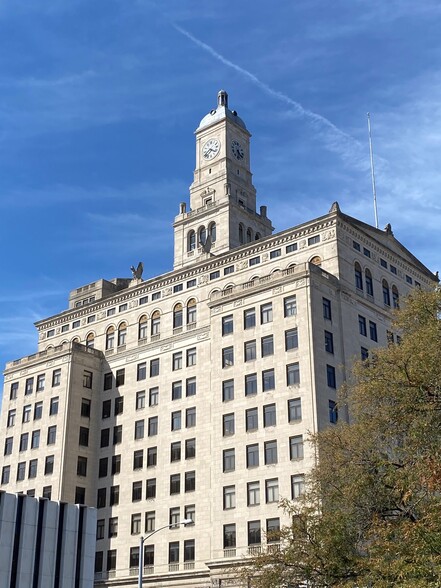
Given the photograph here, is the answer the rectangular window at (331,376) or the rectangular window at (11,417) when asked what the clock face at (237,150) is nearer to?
the rectangular window at (11,417)

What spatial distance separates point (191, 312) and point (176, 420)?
445 inches

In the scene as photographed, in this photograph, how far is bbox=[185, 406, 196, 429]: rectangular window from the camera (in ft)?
256

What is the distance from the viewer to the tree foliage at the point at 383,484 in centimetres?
3162

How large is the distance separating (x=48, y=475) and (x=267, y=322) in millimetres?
28575

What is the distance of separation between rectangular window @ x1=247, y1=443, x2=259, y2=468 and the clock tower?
2677cm

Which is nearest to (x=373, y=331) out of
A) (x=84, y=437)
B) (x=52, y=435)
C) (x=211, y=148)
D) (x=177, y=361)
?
(x=177, y=361)

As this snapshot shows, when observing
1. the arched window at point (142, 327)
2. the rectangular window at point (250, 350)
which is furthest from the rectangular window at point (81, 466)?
the rectangular window at point (250, 350)

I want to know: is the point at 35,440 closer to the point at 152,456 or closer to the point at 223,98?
the point at 152,456

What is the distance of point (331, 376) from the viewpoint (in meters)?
69.8

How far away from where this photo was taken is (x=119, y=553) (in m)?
78.1

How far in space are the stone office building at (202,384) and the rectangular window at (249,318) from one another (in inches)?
4.3

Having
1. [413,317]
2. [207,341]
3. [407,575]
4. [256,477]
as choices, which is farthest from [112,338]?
[407,575]

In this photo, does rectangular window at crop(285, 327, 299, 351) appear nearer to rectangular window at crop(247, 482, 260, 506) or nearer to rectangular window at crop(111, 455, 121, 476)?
rectangular window at crop(247, 482, 260, 506)

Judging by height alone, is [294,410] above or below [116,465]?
above
